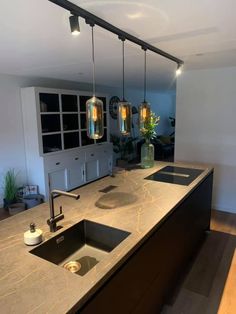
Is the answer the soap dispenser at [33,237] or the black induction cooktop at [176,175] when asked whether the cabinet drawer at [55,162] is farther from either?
the soap dispenser at [33,237]

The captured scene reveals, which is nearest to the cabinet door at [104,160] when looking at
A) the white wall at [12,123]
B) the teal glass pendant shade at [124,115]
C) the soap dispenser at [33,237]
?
the white wall at [12,123]

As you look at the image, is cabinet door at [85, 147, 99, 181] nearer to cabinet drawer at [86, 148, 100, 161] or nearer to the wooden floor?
cabinet drawer at [86, 148, 100, 161]

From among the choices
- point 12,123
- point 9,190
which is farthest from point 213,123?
point 9,190

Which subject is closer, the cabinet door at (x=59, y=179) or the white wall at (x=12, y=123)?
the white wall at (x=12, y=123)

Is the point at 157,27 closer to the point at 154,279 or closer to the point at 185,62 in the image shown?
the point at 185,62

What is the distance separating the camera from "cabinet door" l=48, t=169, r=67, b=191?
4.33 meters

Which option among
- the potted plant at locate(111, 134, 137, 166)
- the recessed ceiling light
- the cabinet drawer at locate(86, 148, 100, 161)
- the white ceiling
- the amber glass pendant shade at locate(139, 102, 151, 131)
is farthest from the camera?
the potted plant at locate(111, 134, 137, 166)

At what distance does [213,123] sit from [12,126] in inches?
132

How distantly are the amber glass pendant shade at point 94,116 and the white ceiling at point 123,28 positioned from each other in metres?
0.55

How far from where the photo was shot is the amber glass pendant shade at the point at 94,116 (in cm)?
160

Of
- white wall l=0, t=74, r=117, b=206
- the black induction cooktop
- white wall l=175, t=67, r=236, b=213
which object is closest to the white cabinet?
white wall l=0, t=74, r=117, b=206

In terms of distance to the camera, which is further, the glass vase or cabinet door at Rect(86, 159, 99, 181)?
cabinet door at Rect(86, 159, 99, 181)

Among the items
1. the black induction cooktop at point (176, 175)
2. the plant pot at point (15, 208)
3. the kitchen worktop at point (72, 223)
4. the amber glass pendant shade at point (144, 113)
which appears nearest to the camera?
the kitchen worktop at point (72, 223)

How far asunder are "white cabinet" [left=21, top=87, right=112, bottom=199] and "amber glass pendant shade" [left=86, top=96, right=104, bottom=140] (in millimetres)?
2279
